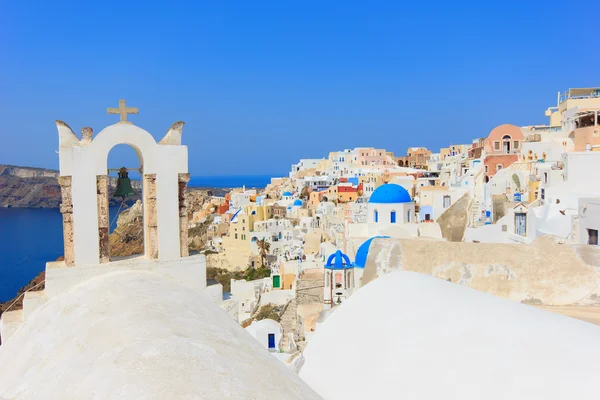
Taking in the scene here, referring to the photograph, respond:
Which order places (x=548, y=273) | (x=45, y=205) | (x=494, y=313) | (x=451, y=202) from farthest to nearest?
1. (x=45, y=205)
2. (x=451, y=202)
3. (x=548, y=273)
4. (x=494, y=313)

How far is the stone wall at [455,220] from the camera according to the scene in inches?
955

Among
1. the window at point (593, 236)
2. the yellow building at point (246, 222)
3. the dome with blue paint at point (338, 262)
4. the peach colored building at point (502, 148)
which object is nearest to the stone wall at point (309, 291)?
the dome with blue paint at point (338, 262)

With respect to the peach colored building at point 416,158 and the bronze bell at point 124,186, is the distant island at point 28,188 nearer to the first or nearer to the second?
the peach colored building at point 416,158

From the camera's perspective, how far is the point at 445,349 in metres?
3.14

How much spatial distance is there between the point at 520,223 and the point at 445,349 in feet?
43.4

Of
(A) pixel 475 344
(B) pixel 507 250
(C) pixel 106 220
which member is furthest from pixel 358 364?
(C) pixel 106 220

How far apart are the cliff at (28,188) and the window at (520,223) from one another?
103 metres

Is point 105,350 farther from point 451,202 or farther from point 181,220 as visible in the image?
point 451,202

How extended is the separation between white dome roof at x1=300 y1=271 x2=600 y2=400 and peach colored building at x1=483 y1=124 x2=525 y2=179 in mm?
23302

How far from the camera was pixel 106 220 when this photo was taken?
15.1 ft

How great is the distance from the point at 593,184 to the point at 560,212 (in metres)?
2.32

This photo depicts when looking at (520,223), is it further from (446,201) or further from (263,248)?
(263,248)

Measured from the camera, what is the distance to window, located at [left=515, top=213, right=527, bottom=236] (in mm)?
15117

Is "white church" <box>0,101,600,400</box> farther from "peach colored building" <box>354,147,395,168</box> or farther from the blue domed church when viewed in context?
"peach colored building" <box>354,147,395,168</box>
